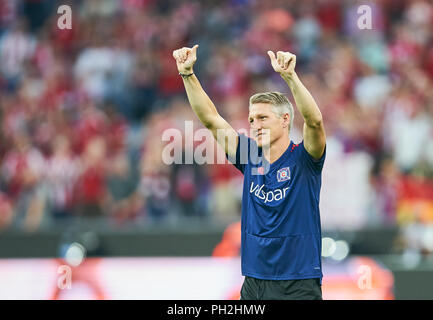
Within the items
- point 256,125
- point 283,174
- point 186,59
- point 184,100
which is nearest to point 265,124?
point 256,125

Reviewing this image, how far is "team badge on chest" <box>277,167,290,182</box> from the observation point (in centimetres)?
475

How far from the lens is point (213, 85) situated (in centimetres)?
1207

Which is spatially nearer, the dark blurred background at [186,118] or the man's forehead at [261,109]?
the man's forehead at [261,109]

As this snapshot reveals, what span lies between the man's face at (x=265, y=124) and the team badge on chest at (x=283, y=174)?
196 mm

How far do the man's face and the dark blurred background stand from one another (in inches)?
176

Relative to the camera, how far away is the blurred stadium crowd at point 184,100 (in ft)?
33.1

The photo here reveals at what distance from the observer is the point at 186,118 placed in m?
11.0

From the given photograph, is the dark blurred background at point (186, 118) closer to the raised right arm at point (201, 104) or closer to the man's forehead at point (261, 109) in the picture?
the raised right arm at point (201, 104)

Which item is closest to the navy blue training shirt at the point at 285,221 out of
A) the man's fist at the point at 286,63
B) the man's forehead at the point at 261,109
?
the man's forehead at the point at 261,109

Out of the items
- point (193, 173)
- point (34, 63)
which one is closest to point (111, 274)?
point (193, 173)

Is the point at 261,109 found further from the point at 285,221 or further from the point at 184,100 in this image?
the point at 184,100

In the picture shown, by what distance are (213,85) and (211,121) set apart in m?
7.11

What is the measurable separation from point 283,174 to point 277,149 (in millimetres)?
175
